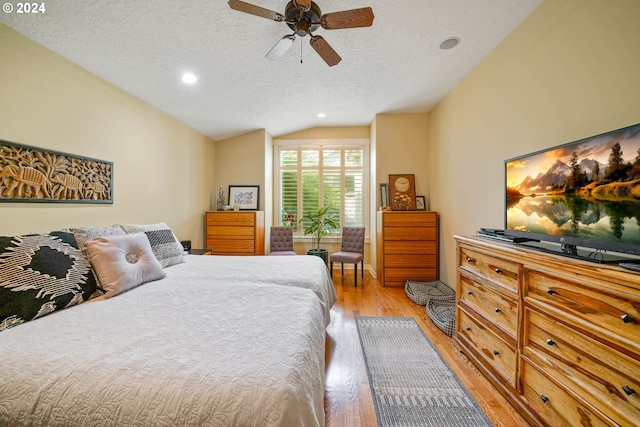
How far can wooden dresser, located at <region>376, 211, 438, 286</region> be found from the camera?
152 inches

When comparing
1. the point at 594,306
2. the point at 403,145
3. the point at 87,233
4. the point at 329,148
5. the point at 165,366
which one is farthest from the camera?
the point at 329,148

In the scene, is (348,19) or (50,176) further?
(50,176)

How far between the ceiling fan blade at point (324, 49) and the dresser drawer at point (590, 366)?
89.0 inches

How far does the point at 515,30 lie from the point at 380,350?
304cm

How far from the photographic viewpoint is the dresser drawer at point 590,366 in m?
0.97

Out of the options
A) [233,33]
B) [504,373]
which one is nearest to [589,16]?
[504,373]

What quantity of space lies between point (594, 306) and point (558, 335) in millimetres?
267

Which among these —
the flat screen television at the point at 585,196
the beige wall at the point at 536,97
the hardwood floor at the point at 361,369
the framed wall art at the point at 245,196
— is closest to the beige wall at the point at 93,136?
the framed wall art at the point at 245,196

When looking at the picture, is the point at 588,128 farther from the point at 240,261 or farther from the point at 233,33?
the point at 240,261

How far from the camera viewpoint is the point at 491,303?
181cm

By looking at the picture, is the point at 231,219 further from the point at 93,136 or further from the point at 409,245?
the point at 409,245

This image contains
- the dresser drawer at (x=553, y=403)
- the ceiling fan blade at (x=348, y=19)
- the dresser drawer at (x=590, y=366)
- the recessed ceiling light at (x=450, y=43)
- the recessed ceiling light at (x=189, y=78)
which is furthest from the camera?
the recessed ceiling light at (x=189, y=78)

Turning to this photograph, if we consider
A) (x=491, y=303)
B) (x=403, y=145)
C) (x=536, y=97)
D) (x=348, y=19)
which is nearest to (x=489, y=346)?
(x=491, y=303)

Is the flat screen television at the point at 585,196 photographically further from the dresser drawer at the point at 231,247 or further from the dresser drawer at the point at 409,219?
the dresser drawer at the point at 231,247
